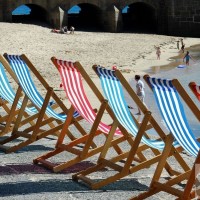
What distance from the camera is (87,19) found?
35.2 meters

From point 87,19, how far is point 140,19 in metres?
3.33

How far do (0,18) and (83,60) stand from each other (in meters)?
9.26

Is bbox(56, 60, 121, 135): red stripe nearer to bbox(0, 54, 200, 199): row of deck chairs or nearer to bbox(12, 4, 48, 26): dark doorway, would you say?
bbox(0, 54, 200, 199): row of deck chairs

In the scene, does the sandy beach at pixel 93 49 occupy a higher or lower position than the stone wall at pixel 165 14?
lower

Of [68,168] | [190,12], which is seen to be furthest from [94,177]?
[190,12]

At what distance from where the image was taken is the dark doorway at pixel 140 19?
33.9 m

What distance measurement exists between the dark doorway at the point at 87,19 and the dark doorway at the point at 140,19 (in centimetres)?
170

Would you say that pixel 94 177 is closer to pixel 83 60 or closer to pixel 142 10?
pixel 83 60

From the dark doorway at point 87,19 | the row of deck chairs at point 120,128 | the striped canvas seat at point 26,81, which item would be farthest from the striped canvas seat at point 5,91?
the dark doorway at point 87,19

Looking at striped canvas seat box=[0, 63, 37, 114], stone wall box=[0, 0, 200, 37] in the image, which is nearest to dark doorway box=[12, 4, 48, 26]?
stone wall box=[0, 0, 200, 37]

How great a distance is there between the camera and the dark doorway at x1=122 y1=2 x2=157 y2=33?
33.9 m

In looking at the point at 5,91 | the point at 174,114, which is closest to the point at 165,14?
the point at 5,91

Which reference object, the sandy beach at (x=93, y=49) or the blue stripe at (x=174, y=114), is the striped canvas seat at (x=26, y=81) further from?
the sandy beach at (x=93, y=49)

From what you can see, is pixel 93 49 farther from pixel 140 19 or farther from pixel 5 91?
pixel 5 91
